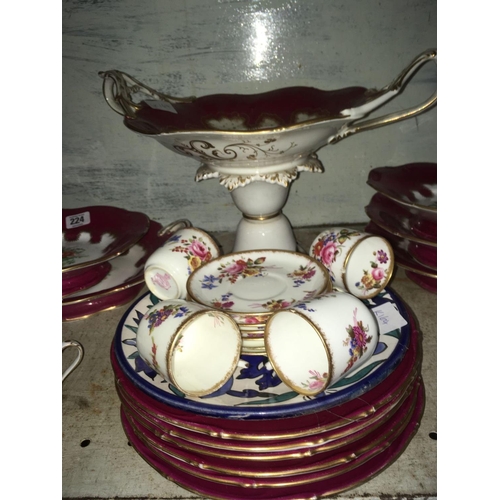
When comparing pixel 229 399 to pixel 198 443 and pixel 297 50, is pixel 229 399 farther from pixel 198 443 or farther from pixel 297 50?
pixel 297 50

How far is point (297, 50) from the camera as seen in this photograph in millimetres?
933

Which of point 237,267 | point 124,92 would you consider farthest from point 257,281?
point 124,92

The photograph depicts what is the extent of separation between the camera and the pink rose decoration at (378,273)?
62 cm

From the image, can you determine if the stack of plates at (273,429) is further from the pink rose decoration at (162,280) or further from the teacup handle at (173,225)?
the teacup handle at (173,225)

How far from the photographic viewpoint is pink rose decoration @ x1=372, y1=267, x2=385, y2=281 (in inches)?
24.5

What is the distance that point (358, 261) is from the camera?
2.09 feet

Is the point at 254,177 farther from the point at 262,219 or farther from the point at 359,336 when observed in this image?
the point at 359,336

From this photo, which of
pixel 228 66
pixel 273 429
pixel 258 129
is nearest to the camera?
pixel 273 429

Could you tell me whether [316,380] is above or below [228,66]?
below

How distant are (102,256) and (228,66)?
17.8 inches

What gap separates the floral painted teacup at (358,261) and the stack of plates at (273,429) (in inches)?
5.1

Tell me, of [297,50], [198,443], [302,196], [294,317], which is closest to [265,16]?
[297,50]

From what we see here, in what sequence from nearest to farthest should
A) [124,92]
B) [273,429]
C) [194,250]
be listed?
[273,429] < [194,250] < [124,92]

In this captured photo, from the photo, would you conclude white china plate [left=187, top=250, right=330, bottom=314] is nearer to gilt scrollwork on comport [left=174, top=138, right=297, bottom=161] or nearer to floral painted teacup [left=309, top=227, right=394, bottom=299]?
floral painted teacup [left=309, top=227, right=394, bottom=299]
